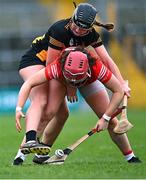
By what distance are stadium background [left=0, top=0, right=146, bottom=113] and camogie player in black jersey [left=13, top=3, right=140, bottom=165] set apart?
18586mm

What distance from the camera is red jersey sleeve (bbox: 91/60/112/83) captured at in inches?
377

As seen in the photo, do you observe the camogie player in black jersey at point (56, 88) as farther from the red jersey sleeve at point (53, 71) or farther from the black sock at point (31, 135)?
the red jersey sleeve at point (53, 71)

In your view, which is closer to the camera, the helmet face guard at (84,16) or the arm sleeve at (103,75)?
the helmet face guard at (84,16)

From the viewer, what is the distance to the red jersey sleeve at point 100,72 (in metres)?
9.59

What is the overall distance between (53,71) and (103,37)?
21.3 metres

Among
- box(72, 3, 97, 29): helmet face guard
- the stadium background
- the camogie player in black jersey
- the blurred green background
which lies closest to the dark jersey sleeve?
the camogie player in black jersey

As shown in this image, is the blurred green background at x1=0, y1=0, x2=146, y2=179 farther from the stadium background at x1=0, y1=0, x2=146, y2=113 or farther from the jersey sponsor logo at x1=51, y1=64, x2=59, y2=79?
the jersey sponsor logo at x1=51, y1=64, x2=59, y2=79

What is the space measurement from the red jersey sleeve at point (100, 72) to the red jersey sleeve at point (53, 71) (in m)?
0.43

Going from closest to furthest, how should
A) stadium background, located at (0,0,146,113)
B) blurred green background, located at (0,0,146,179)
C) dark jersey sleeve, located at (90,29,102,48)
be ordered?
dark jersey sleeve, located at (90,29,102,48) → blurred green background, located at (0,0,146,179) → stadium background, located at (0,0,146,113)

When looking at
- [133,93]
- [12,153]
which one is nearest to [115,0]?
[133,93]

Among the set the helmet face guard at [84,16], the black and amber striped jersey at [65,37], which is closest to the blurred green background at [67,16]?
the black and amber striped jersey at [65,37]

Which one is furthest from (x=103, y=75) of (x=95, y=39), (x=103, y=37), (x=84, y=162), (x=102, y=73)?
(x=103, y=37)

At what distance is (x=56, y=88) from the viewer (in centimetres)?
990

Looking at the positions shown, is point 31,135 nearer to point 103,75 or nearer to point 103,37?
point 103,75
